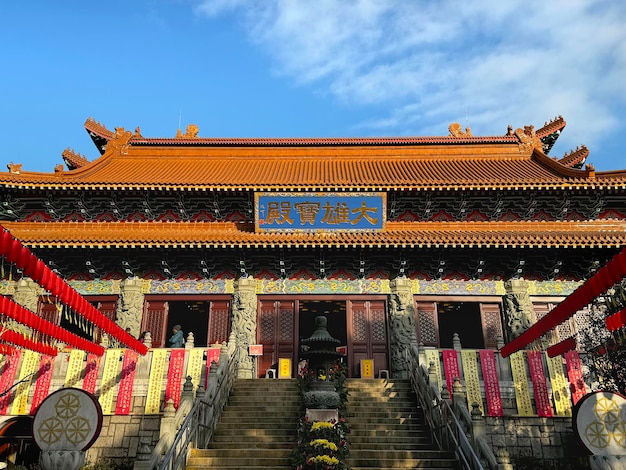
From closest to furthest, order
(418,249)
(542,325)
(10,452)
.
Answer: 1. (542,325)
2. (10,452)
3. (418,249)

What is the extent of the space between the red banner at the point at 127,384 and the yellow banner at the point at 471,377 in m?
7.32

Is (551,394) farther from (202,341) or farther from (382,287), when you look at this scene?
(202,341)

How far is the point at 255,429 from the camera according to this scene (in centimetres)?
989

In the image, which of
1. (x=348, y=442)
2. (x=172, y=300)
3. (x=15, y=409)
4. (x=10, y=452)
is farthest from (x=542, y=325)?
(x=10, y=452)

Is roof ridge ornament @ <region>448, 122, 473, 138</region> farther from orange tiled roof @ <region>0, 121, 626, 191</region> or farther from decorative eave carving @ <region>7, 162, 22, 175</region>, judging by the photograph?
decorative eave carving @ <region>7, 162, 22, 175</region>

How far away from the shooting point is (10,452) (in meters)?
12.3

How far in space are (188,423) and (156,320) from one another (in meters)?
6.64

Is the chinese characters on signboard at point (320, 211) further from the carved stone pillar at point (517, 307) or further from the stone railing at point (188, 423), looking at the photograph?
the stone railing at point (188, 423)

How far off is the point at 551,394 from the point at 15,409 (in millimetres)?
11536

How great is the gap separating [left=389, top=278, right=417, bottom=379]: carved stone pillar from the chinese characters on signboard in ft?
6.06

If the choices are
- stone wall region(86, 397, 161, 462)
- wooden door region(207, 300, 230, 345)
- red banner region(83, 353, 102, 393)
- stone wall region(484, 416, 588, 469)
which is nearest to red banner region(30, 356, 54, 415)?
red banner region(83, 353, 102, 393)

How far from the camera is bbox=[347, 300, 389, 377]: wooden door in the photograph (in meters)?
14.1

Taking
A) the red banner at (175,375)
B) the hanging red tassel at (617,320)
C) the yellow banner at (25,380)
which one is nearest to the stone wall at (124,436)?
the red banner at (175,375)

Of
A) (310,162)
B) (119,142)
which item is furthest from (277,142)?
(119,142)
